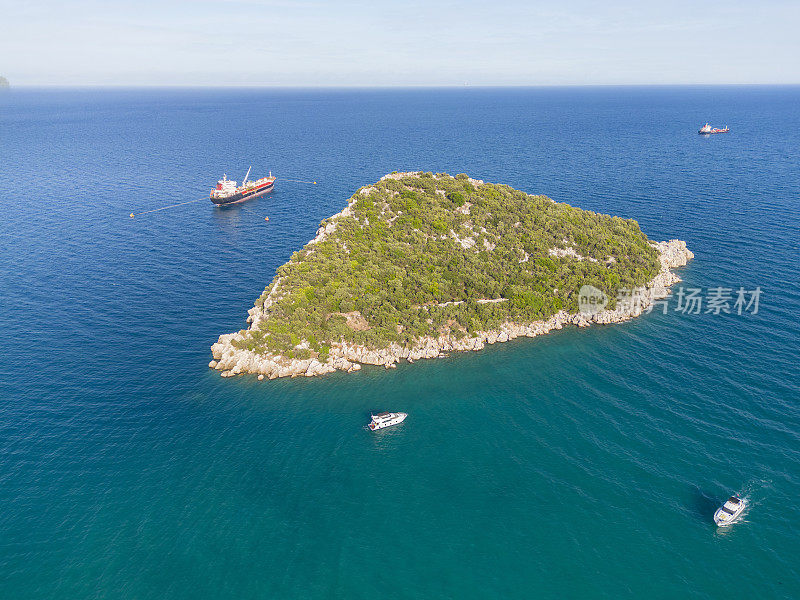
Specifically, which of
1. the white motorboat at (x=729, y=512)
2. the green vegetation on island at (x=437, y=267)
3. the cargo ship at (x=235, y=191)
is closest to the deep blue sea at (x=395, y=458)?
the white motorboat at (x=729, y=512)

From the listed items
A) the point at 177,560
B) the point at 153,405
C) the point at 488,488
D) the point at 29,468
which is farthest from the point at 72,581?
the point at 488,488

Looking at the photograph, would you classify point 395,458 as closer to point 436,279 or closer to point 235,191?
point 436,279

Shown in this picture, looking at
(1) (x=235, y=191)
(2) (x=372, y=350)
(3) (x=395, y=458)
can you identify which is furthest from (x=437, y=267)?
(1) (x=235, y=191)

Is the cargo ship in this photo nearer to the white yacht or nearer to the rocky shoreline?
the rocky shoreline

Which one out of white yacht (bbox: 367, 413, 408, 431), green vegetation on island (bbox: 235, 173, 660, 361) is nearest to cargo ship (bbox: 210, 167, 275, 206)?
green vegetation on island (bbox: 235, 173, 660, 361)

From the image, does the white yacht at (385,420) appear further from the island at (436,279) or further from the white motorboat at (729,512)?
the white motorboat at (729,512)

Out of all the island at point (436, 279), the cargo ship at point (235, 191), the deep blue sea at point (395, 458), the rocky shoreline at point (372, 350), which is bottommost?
the deep blue sea at point (395, 458)
